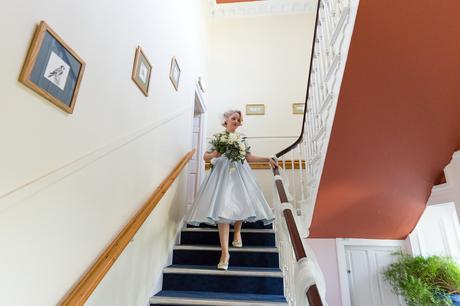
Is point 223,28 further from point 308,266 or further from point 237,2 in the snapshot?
point 308,266

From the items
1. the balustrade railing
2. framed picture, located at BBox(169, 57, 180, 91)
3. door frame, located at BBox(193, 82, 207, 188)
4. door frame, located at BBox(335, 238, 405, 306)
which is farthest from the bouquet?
door frame, located at BBox(335, 238, 405, 306)

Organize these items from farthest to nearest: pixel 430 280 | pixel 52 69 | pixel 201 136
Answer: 1. pixel 201 136
2. pixel 430 280
3. pixel 52 69

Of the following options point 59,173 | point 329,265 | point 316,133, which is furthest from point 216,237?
point 59,173

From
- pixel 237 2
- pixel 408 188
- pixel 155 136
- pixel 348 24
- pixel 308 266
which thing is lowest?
pixel 308 266

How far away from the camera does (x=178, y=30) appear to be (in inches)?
116

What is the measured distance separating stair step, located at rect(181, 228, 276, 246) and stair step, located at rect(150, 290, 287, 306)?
66cm

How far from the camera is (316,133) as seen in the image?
91.5 inches

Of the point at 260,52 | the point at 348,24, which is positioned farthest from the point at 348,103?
the point at 260,52

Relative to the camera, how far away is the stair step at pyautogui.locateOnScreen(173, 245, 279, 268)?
7.96 ft

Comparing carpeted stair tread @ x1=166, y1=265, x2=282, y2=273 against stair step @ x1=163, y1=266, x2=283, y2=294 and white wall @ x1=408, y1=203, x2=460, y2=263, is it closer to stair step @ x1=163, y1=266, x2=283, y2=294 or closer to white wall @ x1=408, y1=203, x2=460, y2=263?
stair step @ x1=163, y1=266, x2=283, y2=294

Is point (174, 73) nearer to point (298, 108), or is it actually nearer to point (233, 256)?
point (233, 256)

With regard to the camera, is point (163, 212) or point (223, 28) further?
point (223, 28)

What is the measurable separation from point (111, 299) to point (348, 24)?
210 centimetres

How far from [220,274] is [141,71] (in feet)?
5.66
